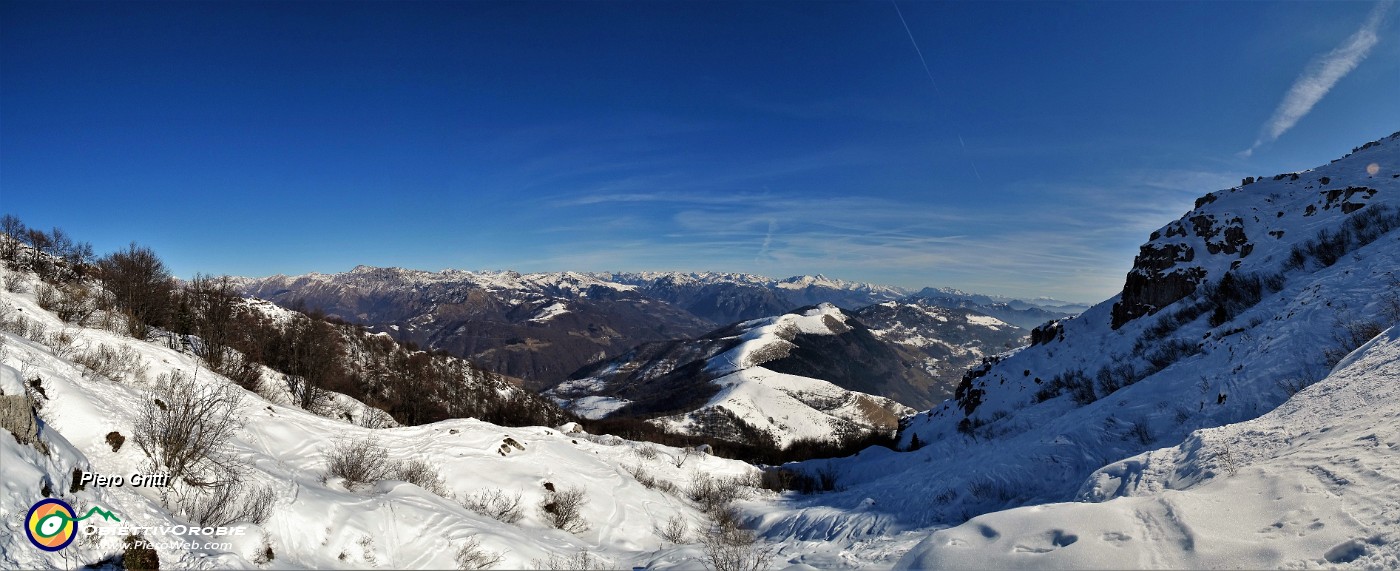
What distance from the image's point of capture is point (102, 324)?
86.3 ft

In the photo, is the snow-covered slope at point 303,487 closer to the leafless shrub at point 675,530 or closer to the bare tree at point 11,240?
the leafless shrub at point 675,530

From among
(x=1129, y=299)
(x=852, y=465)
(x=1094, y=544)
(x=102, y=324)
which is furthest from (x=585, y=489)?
(x=1129, y=299)

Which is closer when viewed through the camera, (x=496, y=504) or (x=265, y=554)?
(x=265, y=554)

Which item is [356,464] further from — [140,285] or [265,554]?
[140,285]

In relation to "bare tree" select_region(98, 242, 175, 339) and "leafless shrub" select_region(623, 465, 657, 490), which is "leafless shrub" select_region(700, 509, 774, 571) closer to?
"leafless shrub" select_region(623, 465, 657, 490)

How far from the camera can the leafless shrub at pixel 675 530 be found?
681 inches

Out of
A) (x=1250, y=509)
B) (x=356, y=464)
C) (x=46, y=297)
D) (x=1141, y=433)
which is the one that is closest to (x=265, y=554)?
(x=356, y=464)

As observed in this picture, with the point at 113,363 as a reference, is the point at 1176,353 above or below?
above

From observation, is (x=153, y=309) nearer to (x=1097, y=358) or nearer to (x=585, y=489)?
(x=585, y=489)

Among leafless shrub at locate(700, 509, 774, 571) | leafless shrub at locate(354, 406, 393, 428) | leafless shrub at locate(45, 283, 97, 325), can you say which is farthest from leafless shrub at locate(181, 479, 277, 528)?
leafless shrub at locate(45, 283, 97, 325)

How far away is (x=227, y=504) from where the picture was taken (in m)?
9.16

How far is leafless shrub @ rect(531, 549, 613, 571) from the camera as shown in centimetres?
1075

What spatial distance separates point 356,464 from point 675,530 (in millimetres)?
11198

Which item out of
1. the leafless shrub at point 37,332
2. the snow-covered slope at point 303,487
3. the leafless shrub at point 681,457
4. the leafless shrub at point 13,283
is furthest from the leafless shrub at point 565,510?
the leafless shrub at point 13,283
